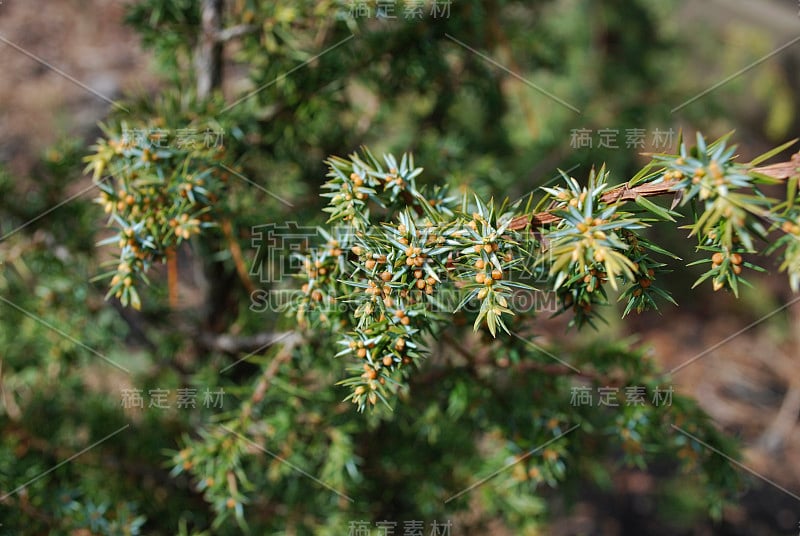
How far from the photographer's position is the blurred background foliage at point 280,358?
3.87ft

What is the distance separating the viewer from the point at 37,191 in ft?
4.85

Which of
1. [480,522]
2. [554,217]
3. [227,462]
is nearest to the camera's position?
[554,217]

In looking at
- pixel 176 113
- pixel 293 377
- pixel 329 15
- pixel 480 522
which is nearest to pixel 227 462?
pixel 293 377

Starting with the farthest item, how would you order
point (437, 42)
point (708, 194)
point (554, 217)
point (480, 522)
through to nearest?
point (480, 522), point (437, 42), point (554, 217), point (708, 194)

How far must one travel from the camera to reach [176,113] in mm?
1177

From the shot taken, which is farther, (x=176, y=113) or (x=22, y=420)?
(x=22, y=420)

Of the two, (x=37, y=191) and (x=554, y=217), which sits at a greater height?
(x=37, y=191)

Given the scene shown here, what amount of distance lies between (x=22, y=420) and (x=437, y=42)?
51.9 inches

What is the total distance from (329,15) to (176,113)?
0.35 metres

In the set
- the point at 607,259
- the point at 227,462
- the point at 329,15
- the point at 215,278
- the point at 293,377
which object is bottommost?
the point at 227,462

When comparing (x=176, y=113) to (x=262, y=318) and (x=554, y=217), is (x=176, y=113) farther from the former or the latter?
(x=554, y=217)

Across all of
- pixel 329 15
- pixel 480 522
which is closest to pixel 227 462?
pixel 480 522

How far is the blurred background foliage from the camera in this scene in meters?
1.18

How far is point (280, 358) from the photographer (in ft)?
3.73
